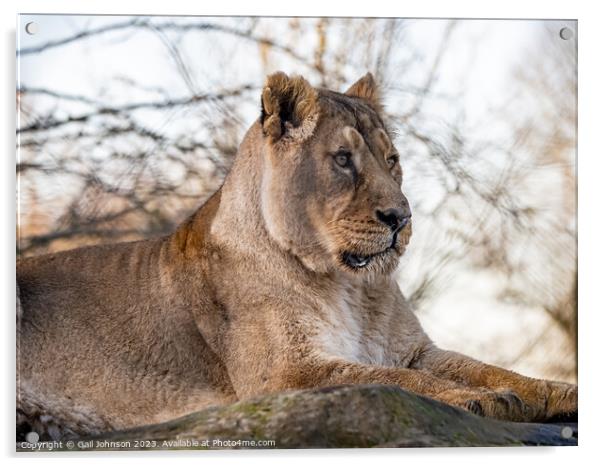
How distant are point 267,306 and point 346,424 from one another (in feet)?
2.40

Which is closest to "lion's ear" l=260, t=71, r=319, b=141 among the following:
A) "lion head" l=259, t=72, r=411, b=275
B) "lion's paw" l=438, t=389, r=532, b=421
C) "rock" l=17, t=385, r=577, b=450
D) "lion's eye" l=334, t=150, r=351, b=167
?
"lion head" l=259, t=72, r=411, b=275

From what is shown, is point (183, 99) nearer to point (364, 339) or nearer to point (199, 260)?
point (199, 260)

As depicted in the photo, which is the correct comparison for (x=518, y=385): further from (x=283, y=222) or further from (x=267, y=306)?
(x=283, y=222)

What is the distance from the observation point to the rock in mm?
4691

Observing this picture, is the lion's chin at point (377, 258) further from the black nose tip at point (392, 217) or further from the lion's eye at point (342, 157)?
the lion's eye at point (342, 157)

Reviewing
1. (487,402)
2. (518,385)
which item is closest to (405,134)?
(518,385)

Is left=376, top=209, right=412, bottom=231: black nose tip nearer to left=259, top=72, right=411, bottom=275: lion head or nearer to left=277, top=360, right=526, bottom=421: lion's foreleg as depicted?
left=259, top=72, right=411, bottom=275: lion head

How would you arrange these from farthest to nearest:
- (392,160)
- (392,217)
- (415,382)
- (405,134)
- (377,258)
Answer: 1. (405,134)
2. (392,160)
3. (377,258)
4. (392,217)
5. (415,382)

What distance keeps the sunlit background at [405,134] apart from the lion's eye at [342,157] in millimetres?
594

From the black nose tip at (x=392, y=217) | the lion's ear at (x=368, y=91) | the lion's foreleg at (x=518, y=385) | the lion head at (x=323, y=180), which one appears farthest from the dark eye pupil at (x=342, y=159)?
the lion's foreleg at (x=518, y=385)

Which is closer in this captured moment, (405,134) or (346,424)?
(346,424)

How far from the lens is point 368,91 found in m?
5.69

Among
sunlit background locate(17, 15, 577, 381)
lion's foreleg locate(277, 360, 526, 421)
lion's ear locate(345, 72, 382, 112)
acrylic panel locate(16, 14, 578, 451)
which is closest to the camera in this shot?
Result: lion's foreleg locate(277, 360, 526, 421)

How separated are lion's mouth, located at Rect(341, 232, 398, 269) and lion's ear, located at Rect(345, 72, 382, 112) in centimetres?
87
